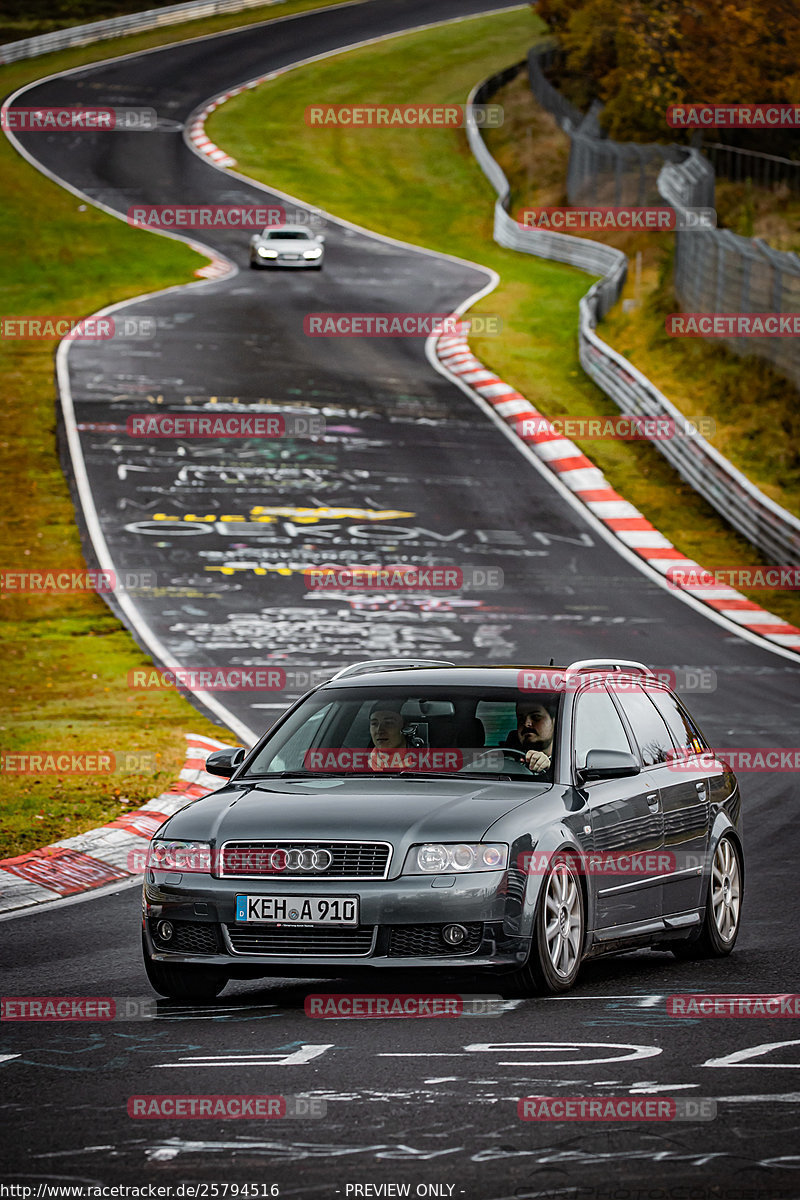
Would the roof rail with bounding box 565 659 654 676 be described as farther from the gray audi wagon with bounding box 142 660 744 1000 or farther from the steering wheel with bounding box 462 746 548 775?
the steering wheel with bounding box 462 746 548 775

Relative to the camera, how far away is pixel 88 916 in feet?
36.3

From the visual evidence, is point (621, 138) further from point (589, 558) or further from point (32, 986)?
point (32, 986)

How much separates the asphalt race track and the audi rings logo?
654mm

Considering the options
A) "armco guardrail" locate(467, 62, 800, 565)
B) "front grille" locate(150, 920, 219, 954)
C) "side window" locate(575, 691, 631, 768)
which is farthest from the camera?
"armco guardrail" locate(467, 62, 800, 565)

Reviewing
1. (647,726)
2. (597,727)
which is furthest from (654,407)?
(597,727)

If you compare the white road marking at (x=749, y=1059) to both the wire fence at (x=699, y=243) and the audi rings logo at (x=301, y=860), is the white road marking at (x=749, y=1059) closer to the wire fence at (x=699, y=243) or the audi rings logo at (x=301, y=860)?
the audi rings logo at (x=301, y=860)

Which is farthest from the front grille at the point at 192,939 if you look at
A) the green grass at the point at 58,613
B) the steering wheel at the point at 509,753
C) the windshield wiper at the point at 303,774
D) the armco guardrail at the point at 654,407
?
the armco guardrail at the point at 654,407

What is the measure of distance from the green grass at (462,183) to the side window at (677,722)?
14063 millimetres

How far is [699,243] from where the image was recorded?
38.3m

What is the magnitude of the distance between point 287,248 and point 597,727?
42334 mm

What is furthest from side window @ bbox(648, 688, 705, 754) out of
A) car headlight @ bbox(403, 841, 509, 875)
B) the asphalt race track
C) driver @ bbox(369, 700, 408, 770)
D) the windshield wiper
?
car headlight @ bbox(403, 841, 509, 875)

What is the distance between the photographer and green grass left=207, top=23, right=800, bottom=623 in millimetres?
31531

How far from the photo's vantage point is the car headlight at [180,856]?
855 centimetres

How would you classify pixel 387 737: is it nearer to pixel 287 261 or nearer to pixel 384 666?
pixel 384 666
